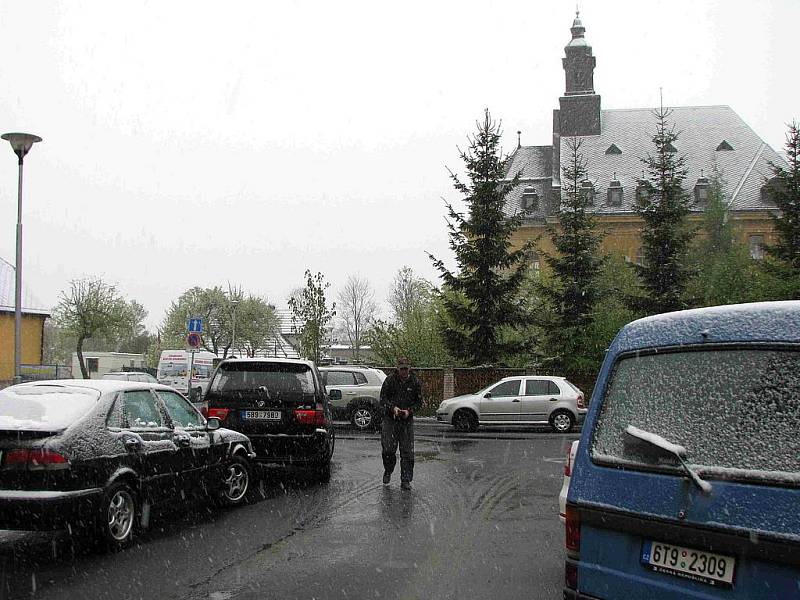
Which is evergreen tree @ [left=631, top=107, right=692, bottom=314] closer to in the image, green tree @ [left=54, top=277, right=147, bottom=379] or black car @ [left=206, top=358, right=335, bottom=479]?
black car @ [left=206, top=358, right=335, bottom=479]

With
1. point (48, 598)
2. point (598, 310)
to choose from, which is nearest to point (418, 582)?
point (48, 598)

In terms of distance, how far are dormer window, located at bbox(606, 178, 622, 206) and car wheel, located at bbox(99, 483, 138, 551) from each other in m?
63.3

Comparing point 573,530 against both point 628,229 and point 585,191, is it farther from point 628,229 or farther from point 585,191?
point 628,229

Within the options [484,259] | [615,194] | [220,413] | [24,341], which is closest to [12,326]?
[24,341]

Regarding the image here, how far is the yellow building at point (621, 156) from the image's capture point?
211 ft

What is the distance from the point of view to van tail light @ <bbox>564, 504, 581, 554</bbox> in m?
3.92

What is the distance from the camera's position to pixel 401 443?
1112 cm

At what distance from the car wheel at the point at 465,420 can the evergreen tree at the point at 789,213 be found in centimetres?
1824

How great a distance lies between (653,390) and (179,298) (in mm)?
92840

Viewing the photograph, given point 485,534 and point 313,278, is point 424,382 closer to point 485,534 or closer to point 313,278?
point 313,278

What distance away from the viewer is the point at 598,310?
3284 centimetres

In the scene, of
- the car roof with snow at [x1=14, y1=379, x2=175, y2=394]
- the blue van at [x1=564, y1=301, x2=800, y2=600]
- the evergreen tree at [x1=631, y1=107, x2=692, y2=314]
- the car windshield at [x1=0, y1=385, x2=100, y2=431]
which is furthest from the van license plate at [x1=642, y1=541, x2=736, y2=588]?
the evergreen tree at [x1=631, y1=107, x2=692, y2=314]

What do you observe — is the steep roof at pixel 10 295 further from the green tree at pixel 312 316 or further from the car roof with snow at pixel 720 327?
the car roof with snow at pixel 720 327

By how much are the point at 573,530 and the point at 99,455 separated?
449 cm
